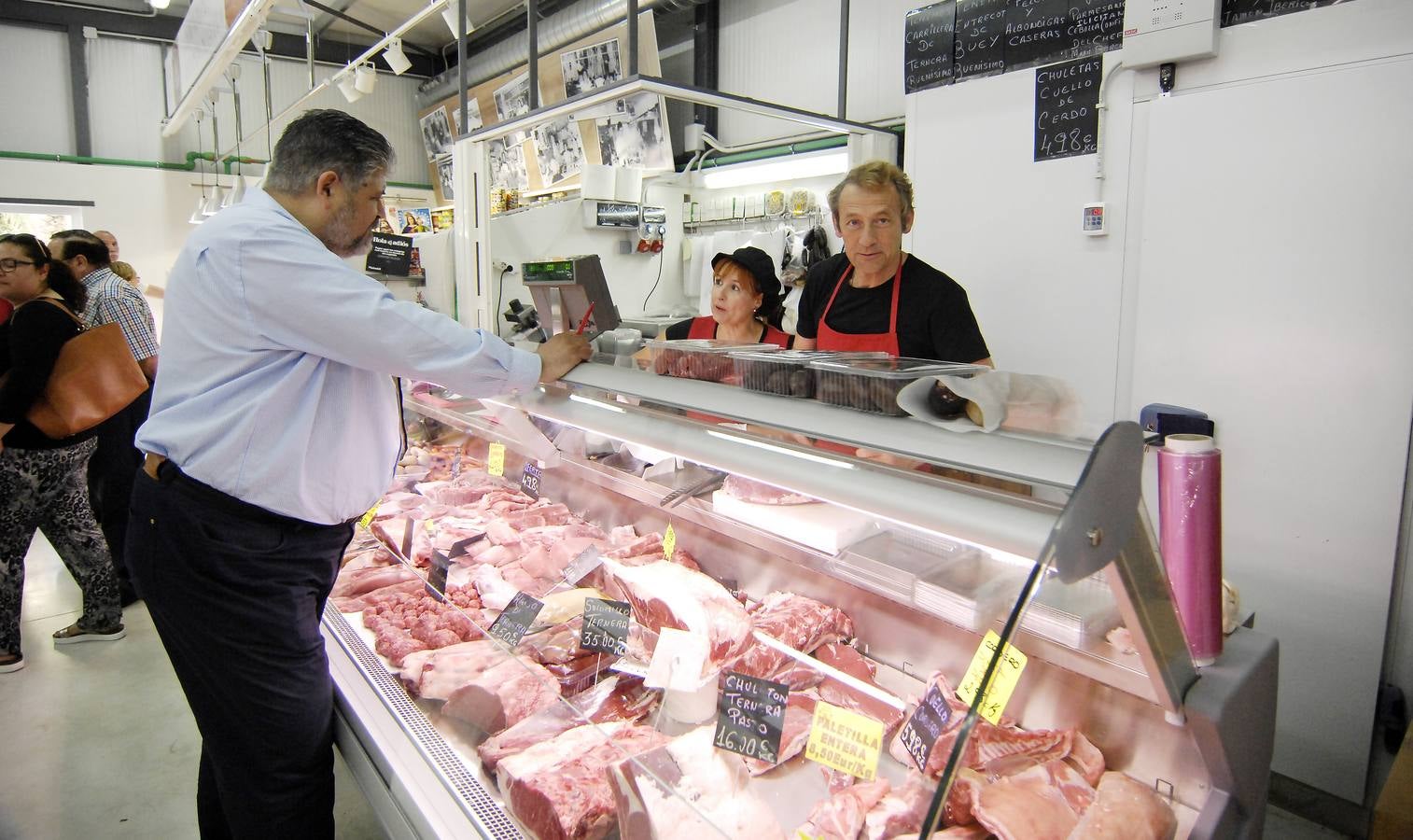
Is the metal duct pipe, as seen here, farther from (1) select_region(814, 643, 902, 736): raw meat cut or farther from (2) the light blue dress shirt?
(1) select_region(814, 643, 902, 736): raw meat cut

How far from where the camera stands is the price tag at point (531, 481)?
10.7 feet

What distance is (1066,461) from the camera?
3.93ft

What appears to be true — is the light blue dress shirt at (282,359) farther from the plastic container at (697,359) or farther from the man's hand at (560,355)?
the plastic container at (697,359)

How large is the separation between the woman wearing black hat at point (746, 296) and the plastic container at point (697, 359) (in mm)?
1332

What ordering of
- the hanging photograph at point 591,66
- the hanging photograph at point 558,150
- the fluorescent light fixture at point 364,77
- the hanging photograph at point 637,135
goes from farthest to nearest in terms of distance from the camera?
the hanging photograph at point 558,150, the hanging photograph at point 591,66, the hanging photograph at point 637,135, the fluorescent light fixture at point 364,77

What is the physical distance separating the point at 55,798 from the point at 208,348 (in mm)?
2685

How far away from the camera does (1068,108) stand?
146 inches

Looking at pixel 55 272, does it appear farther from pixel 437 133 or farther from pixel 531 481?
pixel 437 133

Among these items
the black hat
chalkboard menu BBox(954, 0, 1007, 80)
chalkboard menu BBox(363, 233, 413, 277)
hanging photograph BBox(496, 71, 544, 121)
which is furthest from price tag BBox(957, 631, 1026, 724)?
hanging photograph BBox(496, 71, 544, 121)

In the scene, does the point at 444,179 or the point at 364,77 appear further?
the point at 444,179

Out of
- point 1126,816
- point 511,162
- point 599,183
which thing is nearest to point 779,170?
point 599,183

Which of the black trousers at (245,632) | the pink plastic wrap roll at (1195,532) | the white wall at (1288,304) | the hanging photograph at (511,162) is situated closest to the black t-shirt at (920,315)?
the white wall at (1288,304)

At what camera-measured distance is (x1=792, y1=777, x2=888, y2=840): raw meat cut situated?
1.55 metres

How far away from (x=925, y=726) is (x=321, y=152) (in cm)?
190
